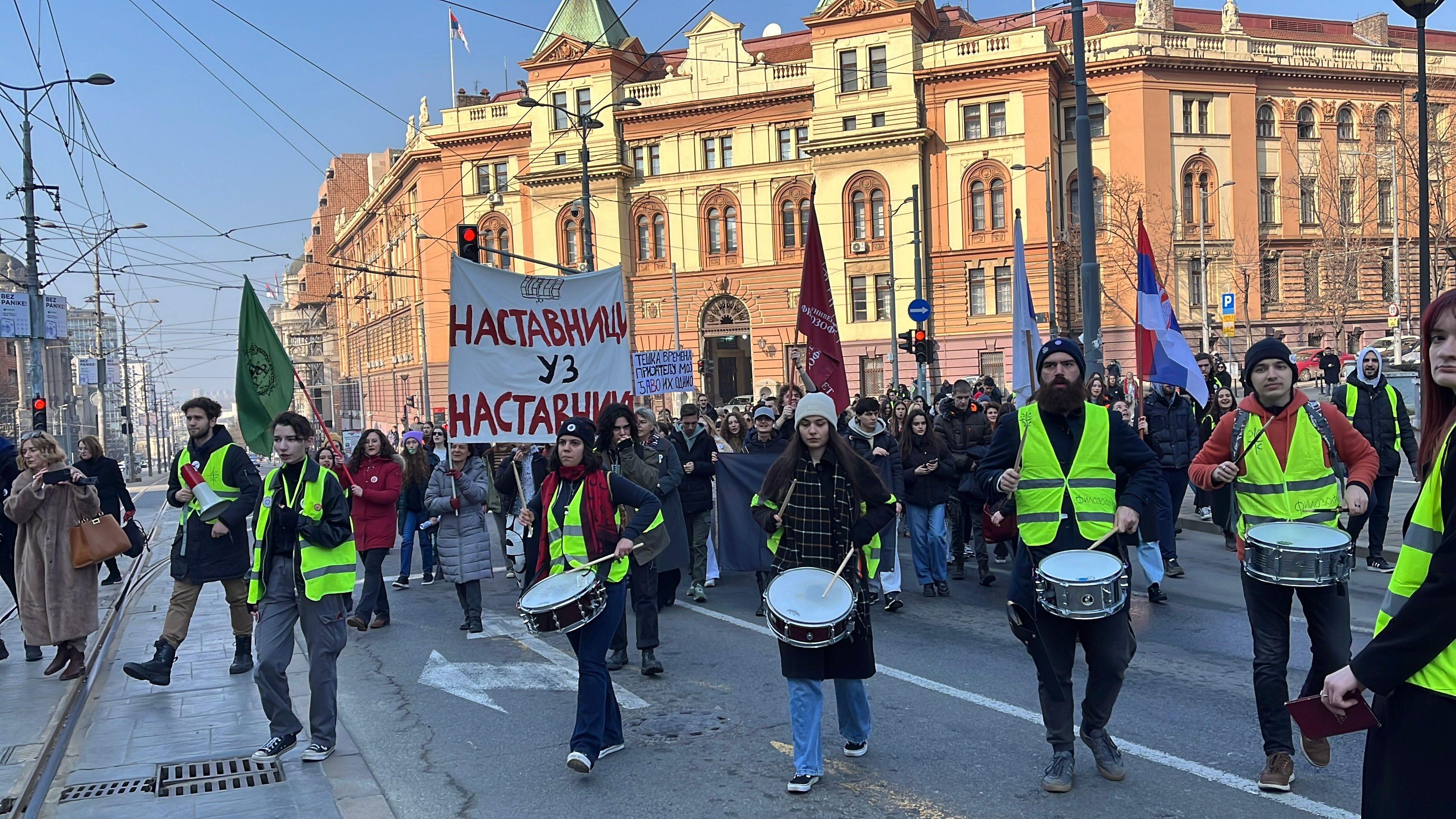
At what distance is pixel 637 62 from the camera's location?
52.6m

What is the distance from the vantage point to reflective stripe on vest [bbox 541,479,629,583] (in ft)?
20.0

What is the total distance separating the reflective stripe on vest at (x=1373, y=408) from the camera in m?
11.1

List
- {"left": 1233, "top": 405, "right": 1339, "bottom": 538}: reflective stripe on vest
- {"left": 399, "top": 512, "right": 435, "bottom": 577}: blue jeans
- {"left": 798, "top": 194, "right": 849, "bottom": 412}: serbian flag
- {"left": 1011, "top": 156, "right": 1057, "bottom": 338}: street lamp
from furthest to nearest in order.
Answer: {"left": 1011, "top": 156, "right": 1057, "bottom": 338}: street lamp → {"left": 399, "top": 512, "right": 435, "bottom": 577}: blue jeans → {"left": 798, "top": 194, "right": 849, "bottom": 412}: serbian flag → {"left": 1233, "top": 405, "right": 1339, "bottom": 538}: reflective stripe on vest

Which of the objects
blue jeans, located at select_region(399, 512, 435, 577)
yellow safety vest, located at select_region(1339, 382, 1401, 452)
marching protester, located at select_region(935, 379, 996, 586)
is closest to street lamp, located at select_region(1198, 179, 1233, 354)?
yellow safety vest, located at select_region(1339, 382, 1401, 452)

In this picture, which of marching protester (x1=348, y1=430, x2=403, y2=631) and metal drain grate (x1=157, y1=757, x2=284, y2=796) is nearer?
metal drain grate (x1=157, y1=757, x2=284, y2=796)

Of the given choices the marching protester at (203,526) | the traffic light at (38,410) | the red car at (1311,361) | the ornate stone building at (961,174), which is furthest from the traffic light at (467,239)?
the ornate stone building at (961,174)

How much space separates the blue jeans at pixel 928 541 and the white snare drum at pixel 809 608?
528 centimetres

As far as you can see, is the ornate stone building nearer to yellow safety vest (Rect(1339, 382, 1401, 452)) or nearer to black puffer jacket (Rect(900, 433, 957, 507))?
yellow safety vest (Rect(1339, 382, 1401, 452))

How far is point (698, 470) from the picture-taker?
1089 cm

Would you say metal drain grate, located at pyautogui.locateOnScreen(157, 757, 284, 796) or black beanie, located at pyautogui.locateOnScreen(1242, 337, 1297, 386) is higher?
black beanie, located at pyautogui.locateOnScreen(1242, 337, 1297, 386)

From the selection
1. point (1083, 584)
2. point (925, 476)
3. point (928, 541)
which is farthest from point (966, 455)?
point (1083, 584)

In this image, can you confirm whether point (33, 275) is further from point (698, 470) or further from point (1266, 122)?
point (1266, 122)

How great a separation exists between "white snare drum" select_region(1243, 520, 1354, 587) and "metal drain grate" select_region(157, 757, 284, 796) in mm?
4886

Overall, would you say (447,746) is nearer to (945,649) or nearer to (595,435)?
(595,435)
